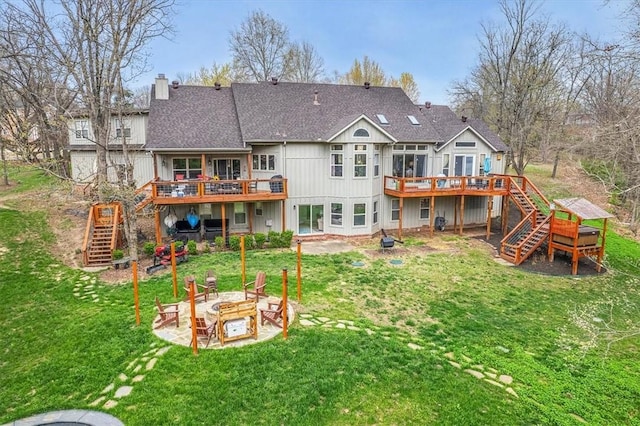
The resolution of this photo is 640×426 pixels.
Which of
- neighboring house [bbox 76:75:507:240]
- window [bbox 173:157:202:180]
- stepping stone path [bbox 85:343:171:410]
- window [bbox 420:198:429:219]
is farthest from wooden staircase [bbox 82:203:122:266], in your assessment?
window [bbox 420:198:429:219]

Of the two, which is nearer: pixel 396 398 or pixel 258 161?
pixel 396 398

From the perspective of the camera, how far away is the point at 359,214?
65.5ft

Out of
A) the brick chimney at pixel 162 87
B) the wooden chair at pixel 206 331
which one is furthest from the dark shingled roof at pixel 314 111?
the wooden chair at pixel 206 331

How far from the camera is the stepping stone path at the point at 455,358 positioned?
810cm

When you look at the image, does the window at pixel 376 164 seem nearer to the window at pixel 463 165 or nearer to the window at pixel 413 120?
the window at pixel 413 120

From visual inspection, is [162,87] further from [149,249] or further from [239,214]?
[149,249]

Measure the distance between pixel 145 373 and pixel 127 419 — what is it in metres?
1.33

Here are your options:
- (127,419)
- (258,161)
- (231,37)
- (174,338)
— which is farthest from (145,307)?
(231,37)

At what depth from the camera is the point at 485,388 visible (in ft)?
25.6

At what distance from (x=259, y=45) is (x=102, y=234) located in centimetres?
2826

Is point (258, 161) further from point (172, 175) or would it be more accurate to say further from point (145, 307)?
point (145, 307)

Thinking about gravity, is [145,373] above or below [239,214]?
below

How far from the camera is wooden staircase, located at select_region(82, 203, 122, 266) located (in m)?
15.2

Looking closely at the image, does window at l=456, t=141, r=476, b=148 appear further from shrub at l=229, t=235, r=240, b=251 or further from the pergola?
shrub at l=229, t=235, r=240, b=251
